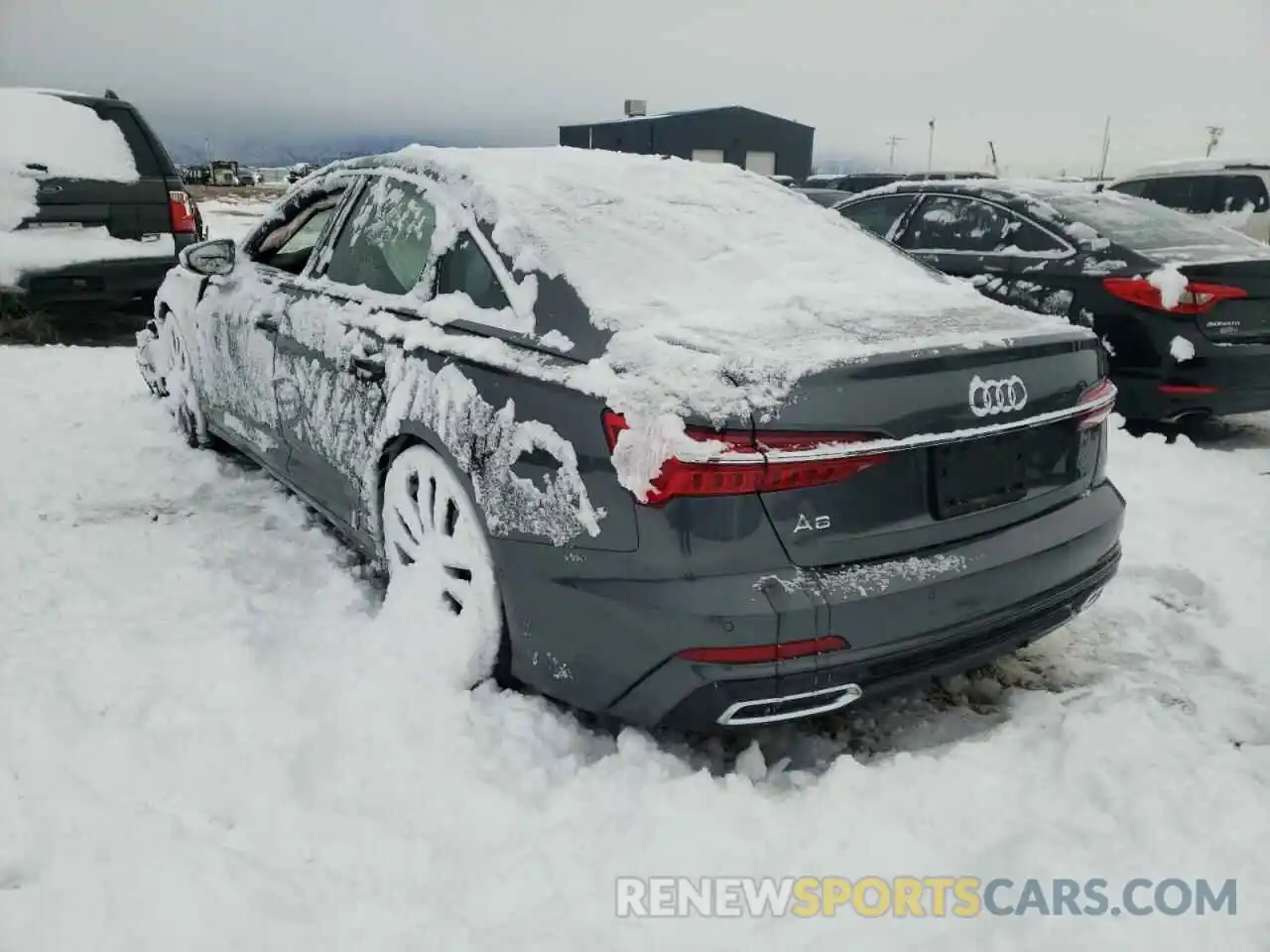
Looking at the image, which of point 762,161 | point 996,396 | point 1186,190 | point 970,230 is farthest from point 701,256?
point 762,161

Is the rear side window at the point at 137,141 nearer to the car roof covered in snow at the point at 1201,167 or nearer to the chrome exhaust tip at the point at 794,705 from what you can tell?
the chrome exhaust tip at the point at 794,705

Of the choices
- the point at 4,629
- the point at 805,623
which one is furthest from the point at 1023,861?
the point at 4,629

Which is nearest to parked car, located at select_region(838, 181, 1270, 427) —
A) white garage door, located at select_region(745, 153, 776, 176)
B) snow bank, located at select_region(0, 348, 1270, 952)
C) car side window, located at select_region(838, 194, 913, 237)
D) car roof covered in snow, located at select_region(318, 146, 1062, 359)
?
car side window, located at select_region(838, 194, 913, 237)

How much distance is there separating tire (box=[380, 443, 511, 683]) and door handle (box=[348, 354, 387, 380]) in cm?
28

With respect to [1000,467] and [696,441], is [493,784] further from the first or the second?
[1000,467]

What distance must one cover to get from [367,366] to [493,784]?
143 centimetres

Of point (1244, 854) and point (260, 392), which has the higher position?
point (260, 392)

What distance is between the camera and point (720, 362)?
204 centimetres

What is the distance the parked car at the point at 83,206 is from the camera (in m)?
6.95

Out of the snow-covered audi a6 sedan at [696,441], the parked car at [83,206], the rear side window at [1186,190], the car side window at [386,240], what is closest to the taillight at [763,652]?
the snow-covered audi a6 sedan at [696,441]

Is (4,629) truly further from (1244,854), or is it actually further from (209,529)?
(1244,854)

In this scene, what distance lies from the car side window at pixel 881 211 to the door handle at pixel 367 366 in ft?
14.1

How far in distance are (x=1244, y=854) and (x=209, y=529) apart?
3.69m

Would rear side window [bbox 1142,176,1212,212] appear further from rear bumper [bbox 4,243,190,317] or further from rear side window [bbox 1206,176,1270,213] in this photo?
rear bumper [bbox 4,243,190,317]
